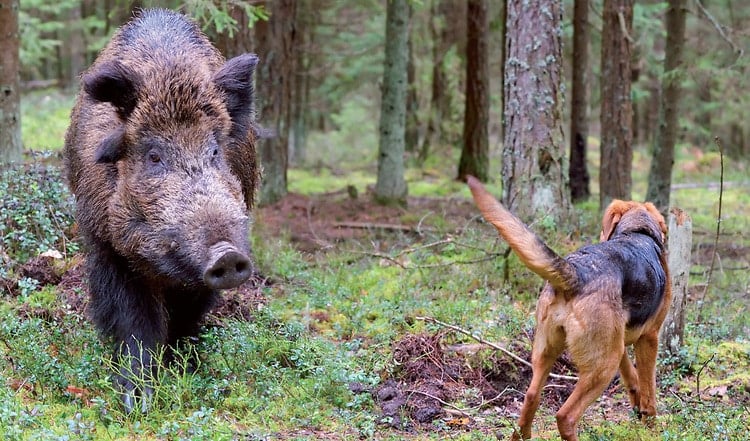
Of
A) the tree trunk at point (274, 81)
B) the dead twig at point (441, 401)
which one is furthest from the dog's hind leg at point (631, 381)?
the tree trunk at point (274, 81)

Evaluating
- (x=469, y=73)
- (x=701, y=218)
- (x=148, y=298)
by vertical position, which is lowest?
(x=701, y=218)

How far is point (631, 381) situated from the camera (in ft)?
16.6

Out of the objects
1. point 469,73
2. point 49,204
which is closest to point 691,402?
point 49,204

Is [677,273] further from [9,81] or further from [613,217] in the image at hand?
[9,81]

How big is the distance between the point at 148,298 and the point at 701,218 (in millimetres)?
12003

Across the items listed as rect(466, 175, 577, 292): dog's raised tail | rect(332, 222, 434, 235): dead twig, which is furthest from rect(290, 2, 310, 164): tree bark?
rect(466, 175, 577, 292): dog's raised tail

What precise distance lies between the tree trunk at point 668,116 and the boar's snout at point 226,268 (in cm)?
930

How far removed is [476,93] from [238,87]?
12045mm

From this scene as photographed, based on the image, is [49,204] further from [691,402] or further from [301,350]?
[691,402]

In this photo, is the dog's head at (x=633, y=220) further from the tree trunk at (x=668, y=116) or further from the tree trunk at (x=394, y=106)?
the tree trunk at (x=394, y=106)

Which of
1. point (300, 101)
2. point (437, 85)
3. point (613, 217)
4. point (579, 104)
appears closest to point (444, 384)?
point (613, 217)

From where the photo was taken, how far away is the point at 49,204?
308 inches

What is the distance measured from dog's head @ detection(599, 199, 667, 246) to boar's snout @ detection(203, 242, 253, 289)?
2554 millimetres

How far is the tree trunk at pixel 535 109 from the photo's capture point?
8.52 m
